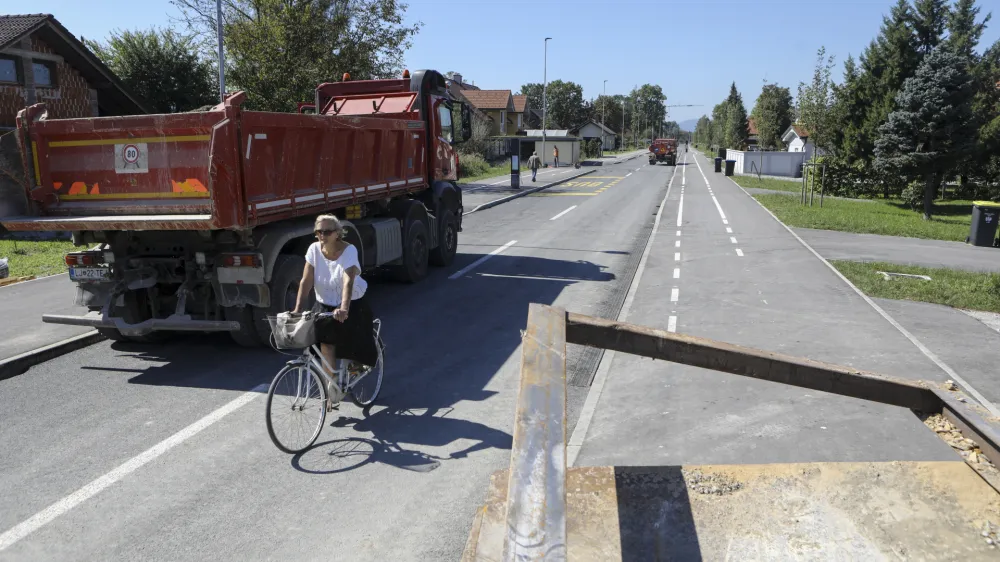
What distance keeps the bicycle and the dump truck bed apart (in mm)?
2002

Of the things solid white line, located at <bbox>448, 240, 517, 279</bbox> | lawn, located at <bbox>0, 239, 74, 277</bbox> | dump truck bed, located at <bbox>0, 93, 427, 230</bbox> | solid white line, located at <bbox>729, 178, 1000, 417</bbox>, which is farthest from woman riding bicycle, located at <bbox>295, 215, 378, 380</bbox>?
lawn, located at <bbox>0, 239, 74, 277</bbox>

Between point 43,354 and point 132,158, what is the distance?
2519mm

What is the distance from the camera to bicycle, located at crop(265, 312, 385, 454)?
Result: 550 centimetres

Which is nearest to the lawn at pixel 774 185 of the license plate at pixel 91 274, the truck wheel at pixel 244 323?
the truck wheel at pixel 244 323

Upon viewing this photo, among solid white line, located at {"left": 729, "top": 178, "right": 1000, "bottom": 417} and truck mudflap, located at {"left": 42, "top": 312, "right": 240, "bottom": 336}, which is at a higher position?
truck mudflap, located at {"left": 42, "top": 312, "right": 240, "bottom": 336}

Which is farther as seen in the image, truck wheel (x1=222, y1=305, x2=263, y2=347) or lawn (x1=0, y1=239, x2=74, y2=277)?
lawn (x1=0, y1=239, x2=74, y2=277)

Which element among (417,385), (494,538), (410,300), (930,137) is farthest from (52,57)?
(930,137)

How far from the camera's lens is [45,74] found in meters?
21.9

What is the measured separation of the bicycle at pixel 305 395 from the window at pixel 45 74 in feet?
68.6

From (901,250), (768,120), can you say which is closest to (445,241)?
(901,250)

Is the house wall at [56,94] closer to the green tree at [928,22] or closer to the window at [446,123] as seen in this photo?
the window at [446,123]

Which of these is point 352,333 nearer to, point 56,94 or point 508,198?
point 56,94

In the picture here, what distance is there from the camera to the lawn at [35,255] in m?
12.8

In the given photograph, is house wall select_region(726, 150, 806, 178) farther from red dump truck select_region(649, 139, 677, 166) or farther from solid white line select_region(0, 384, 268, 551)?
solid white line select_region(0, 384, 268, 551)
